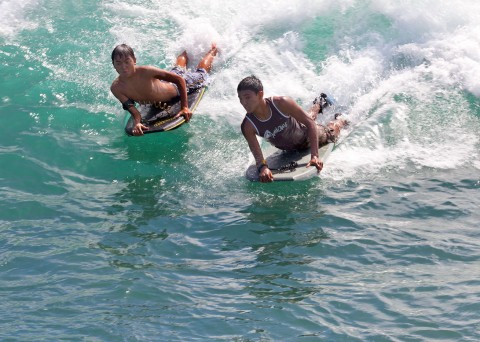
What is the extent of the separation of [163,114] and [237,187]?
1816mm

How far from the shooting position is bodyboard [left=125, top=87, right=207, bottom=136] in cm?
1013

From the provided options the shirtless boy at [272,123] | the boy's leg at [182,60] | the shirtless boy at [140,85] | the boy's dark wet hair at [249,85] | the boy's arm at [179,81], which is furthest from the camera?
the boy's leg at [182,60]

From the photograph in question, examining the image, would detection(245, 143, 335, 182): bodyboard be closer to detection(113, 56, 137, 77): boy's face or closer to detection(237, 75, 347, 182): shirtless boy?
detection(237, 75, 347, 182): shirtless boy

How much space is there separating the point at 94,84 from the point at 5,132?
1827 millimetres

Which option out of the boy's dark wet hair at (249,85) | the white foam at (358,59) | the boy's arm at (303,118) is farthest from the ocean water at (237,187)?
the boy's dark wet hair at (249,85)

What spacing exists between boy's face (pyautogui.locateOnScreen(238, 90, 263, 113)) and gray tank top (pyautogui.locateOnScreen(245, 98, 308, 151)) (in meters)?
0.24

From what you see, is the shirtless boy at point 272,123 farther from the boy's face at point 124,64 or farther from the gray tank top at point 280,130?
the boy's face at point 124,64

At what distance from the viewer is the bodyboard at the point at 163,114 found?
33.2 ft

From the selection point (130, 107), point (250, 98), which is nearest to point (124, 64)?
point (130, 107)

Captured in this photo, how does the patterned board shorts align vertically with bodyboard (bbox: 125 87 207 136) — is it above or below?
above

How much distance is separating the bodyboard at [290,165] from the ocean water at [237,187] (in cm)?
24

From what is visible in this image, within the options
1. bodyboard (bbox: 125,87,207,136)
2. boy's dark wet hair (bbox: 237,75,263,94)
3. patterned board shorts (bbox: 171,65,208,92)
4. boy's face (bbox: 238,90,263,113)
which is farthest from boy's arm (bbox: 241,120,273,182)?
patterned board shorts (bbox: 171,65,208,92)

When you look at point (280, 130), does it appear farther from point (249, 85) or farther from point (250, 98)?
point (249, 85)

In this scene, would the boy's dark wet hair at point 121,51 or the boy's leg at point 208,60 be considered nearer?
the boy's dark wet hair at point 121,51
